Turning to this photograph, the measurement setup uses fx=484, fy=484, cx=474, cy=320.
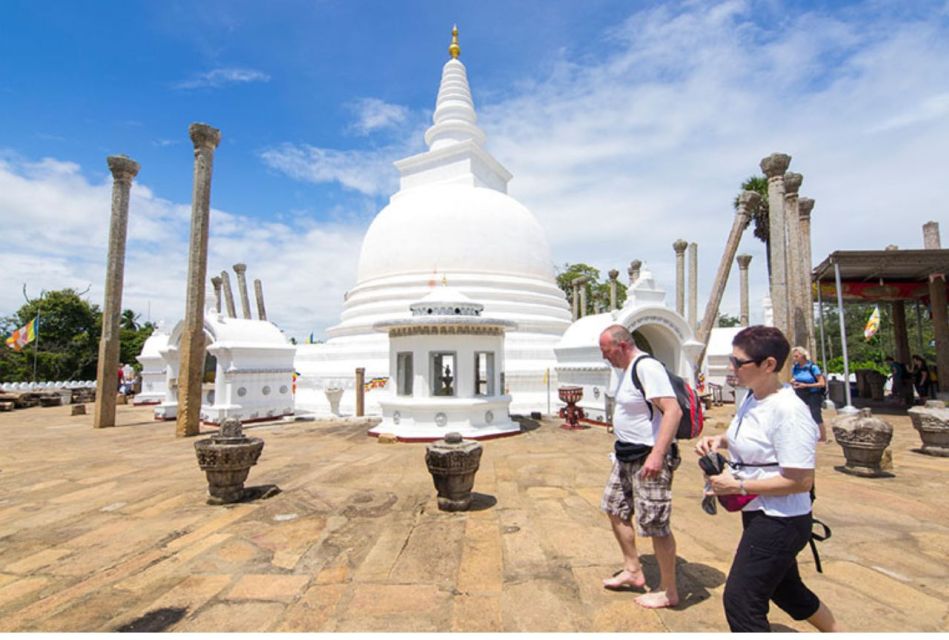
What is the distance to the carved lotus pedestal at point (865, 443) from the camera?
693 cm

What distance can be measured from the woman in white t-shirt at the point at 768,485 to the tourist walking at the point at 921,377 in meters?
18.2

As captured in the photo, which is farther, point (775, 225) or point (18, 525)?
point (775, 225)

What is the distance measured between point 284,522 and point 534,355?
12.5 m

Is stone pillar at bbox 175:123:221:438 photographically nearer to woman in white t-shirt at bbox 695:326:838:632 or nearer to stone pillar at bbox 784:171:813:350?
woman in white t-shirt at bbox 695:326:838:632

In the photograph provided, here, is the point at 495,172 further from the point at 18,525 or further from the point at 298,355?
the point at 18,525

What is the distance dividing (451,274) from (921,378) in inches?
646

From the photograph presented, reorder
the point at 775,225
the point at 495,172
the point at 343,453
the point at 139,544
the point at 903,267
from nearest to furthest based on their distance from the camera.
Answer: the point at 139,544
the point at 343,453
the point at 775,225
the point at 903,267
the point at 495,172

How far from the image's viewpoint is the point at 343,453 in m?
9.34

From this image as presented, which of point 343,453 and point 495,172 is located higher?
point 495,172

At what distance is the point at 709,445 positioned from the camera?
2.67 m

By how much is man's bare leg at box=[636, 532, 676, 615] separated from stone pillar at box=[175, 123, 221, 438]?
1206cm

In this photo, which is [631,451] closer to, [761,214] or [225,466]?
[225,466]

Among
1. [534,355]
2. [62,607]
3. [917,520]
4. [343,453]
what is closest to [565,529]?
[917,520]

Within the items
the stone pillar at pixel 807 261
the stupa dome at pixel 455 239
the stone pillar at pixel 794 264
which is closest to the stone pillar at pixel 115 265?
the stupa dome at pixel 455 239
